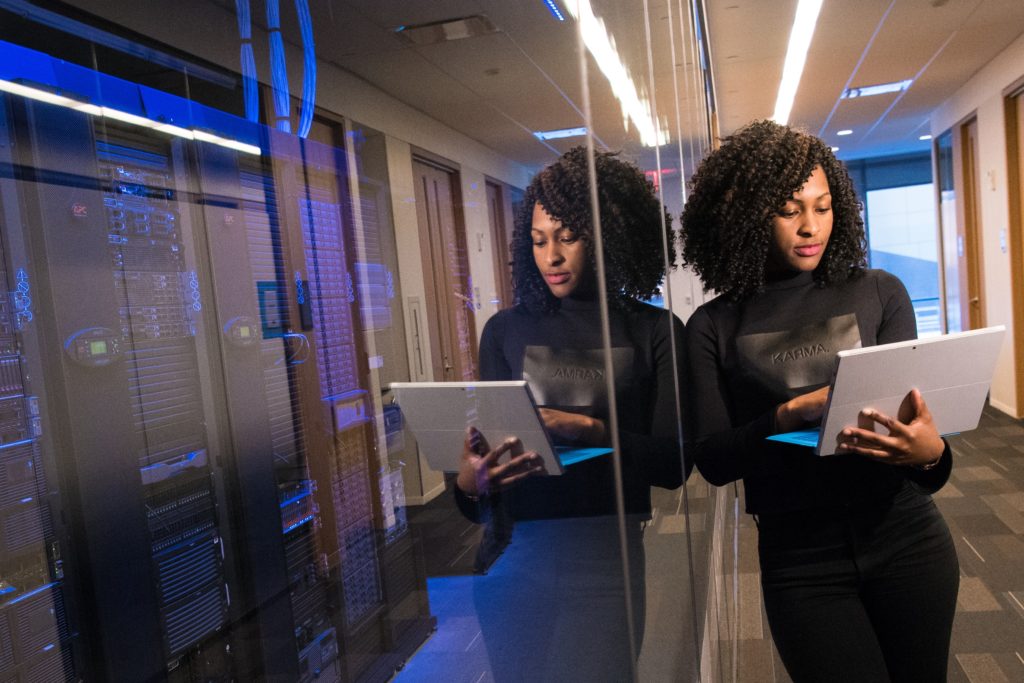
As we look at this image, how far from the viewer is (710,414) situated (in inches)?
46.9

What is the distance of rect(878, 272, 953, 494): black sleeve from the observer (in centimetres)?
115

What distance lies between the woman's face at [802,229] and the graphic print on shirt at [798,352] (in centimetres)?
11

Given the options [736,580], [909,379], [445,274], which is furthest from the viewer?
[736,580]

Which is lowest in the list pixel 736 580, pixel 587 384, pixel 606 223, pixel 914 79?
pixel 736 580

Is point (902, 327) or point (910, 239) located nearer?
point (902, 327)

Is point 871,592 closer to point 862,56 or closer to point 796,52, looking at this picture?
point 796,52

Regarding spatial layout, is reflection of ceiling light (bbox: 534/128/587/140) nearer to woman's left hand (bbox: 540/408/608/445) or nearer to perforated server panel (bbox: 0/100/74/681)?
woman's left hand (bbox: 540/408/608/445)

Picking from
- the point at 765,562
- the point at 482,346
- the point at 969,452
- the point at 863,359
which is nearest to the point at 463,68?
the point at 482,346

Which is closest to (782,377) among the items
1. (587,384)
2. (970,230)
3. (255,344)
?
(587,384)

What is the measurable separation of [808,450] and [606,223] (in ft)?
2.25

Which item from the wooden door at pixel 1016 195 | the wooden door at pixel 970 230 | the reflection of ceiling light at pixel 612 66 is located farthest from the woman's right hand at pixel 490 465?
the wooden door at pixel 970 230

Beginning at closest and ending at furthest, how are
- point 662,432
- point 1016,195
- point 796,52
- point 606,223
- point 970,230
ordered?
point 606,223 → point 662,432 → point 796,52 → point 1016,195 → point 970,230

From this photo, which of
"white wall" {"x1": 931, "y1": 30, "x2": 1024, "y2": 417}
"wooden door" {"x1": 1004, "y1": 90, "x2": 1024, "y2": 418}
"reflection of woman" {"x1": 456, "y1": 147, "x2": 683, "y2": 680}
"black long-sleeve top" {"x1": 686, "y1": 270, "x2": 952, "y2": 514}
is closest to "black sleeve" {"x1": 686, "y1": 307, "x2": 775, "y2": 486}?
"black long-sleeve top" {"x1": 686, "y1": 270, "x2": 952, "y2": 514}

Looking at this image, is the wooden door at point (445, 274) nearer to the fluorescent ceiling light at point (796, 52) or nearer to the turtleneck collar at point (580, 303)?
the turtleneck collar at point (580, 303)
